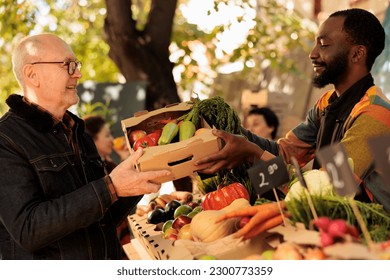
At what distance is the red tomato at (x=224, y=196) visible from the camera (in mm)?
2867

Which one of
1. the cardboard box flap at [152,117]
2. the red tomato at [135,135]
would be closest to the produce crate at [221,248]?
the red tomato at [135,135]

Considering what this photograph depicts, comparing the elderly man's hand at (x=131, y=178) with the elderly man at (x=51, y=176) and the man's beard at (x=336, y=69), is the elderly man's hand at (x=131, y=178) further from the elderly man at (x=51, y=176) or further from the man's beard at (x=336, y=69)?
the man's beard at (x=336, y=69)

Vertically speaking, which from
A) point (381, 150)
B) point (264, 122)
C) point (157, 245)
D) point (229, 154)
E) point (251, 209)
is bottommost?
point (264, 122)

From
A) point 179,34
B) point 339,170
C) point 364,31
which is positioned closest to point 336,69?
point 364,31

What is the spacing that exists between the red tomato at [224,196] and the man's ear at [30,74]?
1035mm

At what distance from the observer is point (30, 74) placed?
2680 mm

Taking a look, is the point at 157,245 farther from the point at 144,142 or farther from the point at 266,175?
the point at 266,175

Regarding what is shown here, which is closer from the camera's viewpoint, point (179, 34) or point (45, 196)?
point (45, 196)

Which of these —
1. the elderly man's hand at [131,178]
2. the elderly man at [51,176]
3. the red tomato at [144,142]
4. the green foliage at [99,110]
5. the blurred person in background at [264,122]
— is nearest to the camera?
the elderly man at [51,176]

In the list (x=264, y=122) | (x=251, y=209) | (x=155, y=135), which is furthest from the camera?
(x=264, y=122)

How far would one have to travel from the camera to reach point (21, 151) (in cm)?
249

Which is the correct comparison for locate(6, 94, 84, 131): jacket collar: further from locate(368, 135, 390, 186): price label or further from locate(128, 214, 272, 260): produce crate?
locate(368, 135, 390, 186): price label

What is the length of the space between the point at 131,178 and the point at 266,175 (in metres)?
0.65

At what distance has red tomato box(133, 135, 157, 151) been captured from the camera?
2.79m
